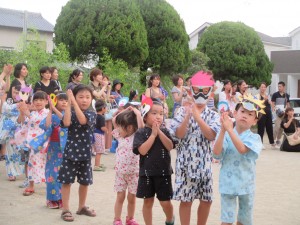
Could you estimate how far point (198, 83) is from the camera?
14.9 ft

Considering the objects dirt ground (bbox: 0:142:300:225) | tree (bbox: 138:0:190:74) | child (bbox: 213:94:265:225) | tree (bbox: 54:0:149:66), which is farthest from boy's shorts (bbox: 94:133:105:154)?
tree (bbox: 138:0:190:74)

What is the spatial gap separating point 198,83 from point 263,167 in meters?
5.80

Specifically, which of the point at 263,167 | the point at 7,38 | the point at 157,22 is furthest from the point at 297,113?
the point at 7,38

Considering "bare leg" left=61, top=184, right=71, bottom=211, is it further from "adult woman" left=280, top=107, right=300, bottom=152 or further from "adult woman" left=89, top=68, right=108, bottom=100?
"adult woman" left=280, top=107, right=300, bottom=152

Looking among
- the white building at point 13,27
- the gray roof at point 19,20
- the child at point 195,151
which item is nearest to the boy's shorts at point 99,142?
the child at point 195,151

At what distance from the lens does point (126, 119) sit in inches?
206

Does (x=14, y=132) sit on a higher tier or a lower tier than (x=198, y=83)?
lower

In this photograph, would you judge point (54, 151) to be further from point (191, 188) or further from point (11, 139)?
point (191, 188)

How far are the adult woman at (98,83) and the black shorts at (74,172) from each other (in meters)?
4.01

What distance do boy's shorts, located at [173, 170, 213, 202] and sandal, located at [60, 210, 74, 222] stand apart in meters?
1.44

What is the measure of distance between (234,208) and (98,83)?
20.4ft

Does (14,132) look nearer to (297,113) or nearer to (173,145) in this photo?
(173,145)

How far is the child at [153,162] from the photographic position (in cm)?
472

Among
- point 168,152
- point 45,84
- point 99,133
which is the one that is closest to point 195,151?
point 168,152
